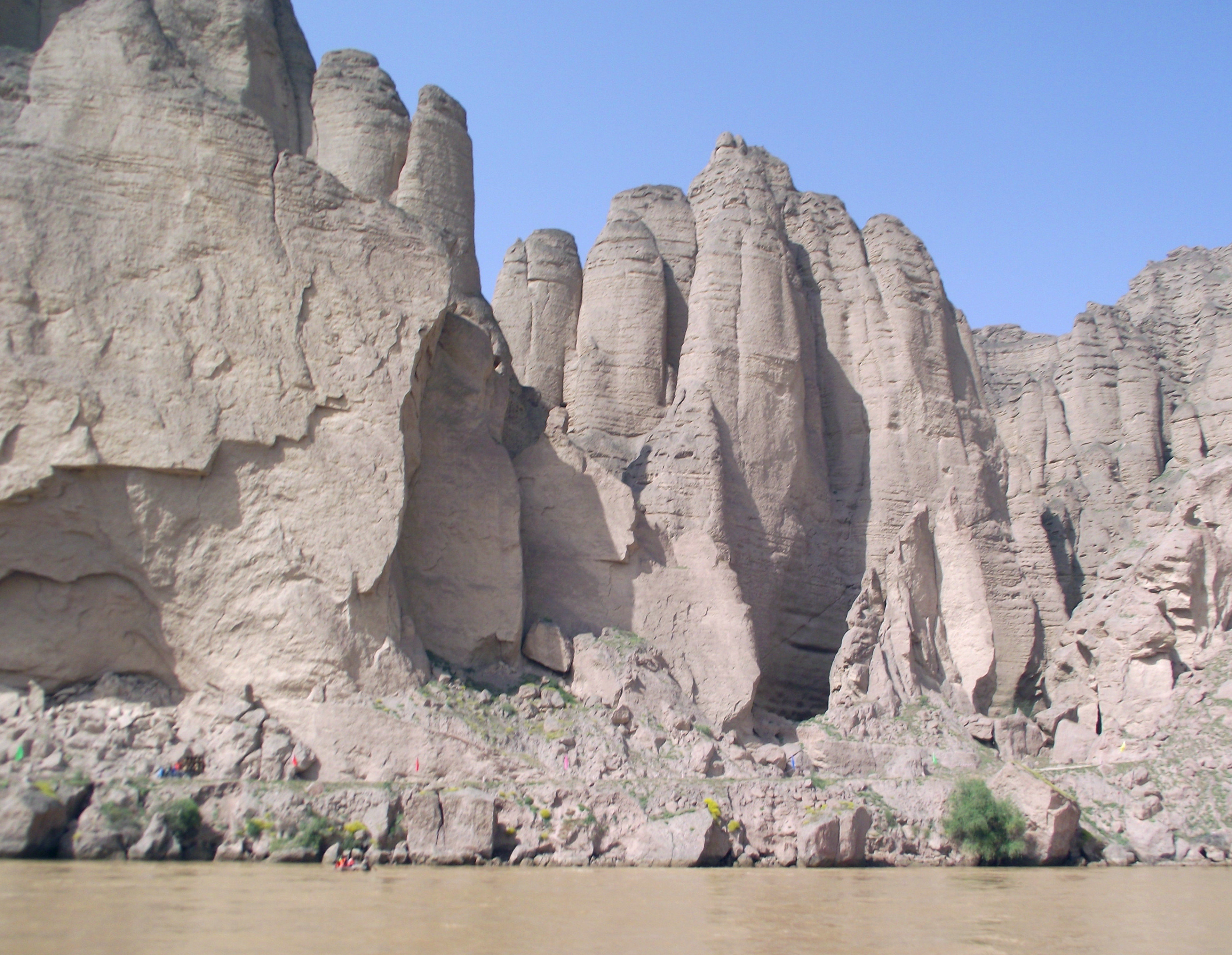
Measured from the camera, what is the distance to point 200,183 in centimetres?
2152

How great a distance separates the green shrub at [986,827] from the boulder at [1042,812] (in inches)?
11.7

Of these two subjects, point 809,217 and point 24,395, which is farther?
point 809,217

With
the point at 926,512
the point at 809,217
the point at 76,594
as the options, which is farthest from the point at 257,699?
the point at 809,217

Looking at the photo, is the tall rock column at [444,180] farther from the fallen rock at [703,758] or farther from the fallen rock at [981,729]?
the fallen rock at [981,729]

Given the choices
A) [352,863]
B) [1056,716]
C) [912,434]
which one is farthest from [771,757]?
[912,434]

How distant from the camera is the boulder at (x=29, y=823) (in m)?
14.9

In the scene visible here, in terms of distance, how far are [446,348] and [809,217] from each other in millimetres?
13144

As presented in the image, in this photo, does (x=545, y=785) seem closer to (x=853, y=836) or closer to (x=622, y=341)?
(x=853, y=836)

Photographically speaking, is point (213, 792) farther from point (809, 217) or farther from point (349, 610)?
point (809, 217)

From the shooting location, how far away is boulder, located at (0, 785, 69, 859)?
14891 millimetres

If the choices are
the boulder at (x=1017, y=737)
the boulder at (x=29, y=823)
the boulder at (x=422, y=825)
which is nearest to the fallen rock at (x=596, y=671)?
the boulder at (x=422, y=825)

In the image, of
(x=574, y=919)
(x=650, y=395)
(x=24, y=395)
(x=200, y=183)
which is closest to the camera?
(x=574, y=919)

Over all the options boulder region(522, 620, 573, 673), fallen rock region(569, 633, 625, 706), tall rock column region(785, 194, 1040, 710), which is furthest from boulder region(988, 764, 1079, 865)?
boulder region(522, 620, 573, 673)

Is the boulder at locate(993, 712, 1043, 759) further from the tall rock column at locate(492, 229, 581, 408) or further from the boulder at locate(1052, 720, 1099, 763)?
the tall rock column at locate(492, 229, 581, 408)
